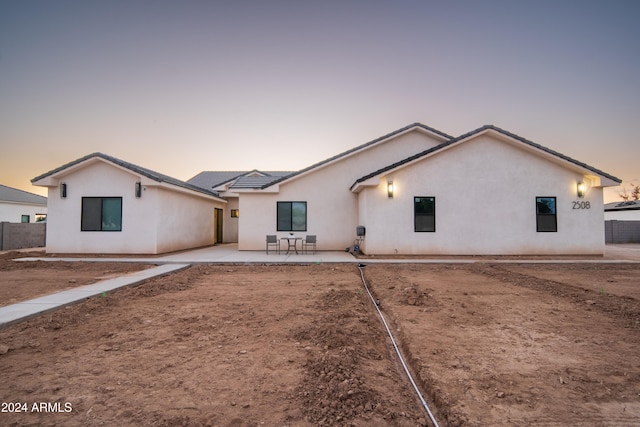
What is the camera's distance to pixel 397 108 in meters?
15.8

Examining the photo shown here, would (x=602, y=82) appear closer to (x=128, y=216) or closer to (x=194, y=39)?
(x=194, y=39)

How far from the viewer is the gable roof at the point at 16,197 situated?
22.9m

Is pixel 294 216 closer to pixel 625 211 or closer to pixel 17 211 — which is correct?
pixel 17 211

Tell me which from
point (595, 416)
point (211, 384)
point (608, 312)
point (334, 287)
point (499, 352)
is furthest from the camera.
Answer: point (334, 287)

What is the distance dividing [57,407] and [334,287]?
5198mm

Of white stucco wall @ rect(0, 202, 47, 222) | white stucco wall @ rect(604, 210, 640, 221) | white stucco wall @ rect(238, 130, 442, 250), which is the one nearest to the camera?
white stucco wall @ rect(238, 130, 442, 250)

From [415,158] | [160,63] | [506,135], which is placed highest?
[160,63]

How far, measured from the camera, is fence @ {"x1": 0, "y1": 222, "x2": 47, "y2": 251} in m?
15.5

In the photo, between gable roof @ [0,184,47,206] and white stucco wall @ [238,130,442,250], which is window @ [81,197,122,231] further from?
gable roof @ [0,184,47,206]

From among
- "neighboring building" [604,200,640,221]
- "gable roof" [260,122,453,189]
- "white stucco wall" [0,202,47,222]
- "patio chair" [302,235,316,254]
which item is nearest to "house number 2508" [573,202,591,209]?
"gable roof" [260,122,453,189]

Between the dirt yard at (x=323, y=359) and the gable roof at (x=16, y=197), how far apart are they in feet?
80.7

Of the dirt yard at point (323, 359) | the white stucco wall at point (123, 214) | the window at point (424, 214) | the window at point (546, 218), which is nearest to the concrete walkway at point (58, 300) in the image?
the dirt yard at point (323, 359)

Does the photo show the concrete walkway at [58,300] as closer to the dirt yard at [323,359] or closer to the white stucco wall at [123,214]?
the dirt yard at [323,359]

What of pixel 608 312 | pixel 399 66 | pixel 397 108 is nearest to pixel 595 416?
pixel 608 312
